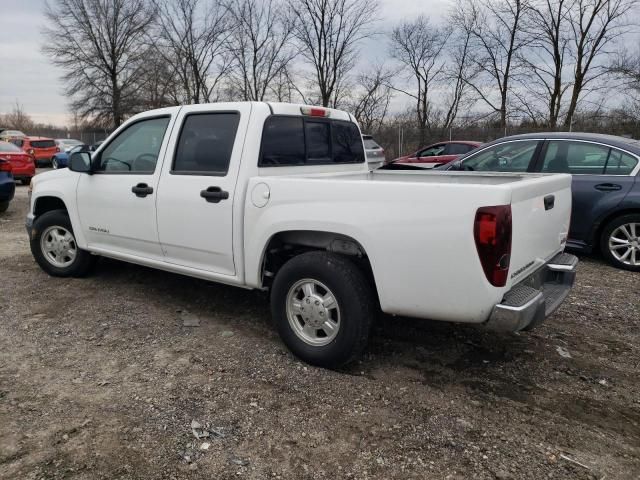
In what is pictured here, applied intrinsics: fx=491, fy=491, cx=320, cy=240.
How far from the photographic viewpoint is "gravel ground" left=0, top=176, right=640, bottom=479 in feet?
8.34

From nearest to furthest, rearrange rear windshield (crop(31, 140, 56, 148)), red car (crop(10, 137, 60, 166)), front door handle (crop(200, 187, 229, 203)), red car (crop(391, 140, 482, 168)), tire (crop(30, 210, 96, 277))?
1. front door handle (crop(200, 187, 229, 203))
2. tire (crop(30, 210, 96, 277))
3. red car (crop(391, 140, 482, 168))
4. red car (crop(10, 137, 60, 166))
5. rear windshield (crop(31, 140, 56, 148))

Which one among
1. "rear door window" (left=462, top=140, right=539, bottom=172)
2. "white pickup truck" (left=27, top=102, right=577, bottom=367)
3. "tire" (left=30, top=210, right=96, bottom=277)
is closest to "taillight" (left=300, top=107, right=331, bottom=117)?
"white pickup truck" (left=27, top=102, right=577, bottom=367)

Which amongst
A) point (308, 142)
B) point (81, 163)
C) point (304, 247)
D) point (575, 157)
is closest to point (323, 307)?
point (304, 247)

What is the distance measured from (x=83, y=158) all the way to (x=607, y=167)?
6110 millimetres

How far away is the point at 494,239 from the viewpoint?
2.66 meters

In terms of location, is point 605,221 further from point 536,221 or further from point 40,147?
point 40,147

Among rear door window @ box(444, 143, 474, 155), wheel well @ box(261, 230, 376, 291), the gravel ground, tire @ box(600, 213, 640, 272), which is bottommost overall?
the gravel ground

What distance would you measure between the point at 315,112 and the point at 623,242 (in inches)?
171

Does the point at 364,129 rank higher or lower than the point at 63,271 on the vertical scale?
higher

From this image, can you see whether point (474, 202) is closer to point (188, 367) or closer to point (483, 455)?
point (483, 455)

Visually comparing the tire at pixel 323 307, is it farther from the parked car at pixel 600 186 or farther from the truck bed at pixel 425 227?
the parked car at pixel 600 186

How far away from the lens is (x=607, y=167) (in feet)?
20.4

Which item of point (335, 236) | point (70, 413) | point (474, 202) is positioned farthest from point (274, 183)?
point (70, 413)

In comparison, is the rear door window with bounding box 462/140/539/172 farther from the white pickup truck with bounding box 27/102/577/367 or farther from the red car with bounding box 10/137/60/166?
the red car with bounding box 10/137/60/166
